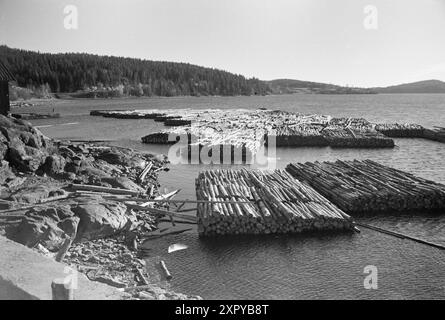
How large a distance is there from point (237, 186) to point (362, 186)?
21.6ft

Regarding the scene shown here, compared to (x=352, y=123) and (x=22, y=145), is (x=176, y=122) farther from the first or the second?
(x=22, y=145)

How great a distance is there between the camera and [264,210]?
18516mm

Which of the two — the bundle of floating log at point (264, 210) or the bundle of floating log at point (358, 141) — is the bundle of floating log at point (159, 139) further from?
the bundle of floating log at point (264, 210)

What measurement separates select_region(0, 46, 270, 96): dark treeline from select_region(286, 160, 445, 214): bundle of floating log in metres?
133

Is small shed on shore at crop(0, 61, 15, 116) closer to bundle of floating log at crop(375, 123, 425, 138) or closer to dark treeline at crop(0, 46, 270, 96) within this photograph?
bundle of floating log at crop(375, 123, 425, 138)

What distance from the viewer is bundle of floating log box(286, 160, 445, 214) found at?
2122 centimetres

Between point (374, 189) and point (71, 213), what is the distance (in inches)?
569

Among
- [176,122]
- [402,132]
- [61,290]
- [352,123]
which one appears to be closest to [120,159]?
[61,290]

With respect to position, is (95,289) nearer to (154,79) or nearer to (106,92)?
(106,92)

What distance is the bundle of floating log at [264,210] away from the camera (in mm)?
17719

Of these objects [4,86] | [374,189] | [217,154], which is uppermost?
[4,86]

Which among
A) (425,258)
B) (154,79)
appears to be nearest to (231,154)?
(425,258)

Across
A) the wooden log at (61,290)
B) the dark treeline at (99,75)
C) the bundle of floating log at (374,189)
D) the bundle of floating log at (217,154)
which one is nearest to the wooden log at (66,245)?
the wooden log at (61,290)
